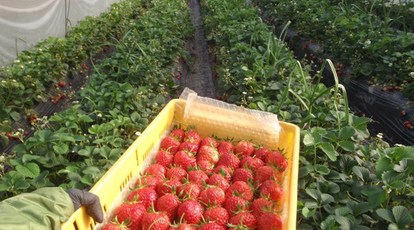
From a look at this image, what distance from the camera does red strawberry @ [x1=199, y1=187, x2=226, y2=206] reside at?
159cm

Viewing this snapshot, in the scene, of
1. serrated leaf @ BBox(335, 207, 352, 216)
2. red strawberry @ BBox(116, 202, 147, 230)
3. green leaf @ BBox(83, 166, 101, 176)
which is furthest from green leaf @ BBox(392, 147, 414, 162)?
green leaf @ BBox(83, 166, 101, 176)

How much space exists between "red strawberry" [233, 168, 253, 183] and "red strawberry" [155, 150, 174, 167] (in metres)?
0.41

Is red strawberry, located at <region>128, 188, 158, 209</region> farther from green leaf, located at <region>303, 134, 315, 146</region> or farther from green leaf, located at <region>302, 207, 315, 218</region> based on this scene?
green leaf, located at <region>303, 134, 315, 146</region>

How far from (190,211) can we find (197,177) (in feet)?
0.87

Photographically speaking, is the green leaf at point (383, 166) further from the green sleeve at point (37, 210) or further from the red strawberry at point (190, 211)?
the green sleeve at point (37, 210)

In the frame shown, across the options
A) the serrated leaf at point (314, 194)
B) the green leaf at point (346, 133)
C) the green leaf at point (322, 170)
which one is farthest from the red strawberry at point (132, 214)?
the green leaf at point (346, 133)

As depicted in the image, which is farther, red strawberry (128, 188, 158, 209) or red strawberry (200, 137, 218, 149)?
red strawberry (200, 137, 218, 149)

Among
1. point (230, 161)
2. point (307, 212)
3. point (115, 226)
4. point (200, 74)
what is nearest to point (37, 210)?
point (115, 226)

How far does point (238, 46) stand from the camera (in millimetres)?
3852

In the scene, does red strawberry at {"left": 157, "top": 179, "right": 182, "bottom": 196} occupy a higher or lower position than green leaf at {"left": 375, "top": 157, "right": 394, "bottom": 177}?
higher

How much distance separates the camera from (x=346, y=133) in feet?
6.74

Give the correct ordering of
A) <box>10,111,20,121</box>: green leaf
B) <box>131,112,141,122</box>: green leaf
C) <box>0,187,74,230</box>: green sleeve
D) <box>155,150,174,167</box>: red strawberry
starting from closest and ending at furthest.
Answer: <box>0,187,74,230</box>: green sleeve, <box>155,150,174,167</box>: red strawberry, <box>131,112,141,122</box>: green leaf, <box>10,111,20,121</box>: green leaf

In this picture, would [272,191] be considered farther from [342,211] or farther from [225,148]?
[225,148]

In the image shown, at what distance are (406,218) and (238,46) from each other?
2740 mm
